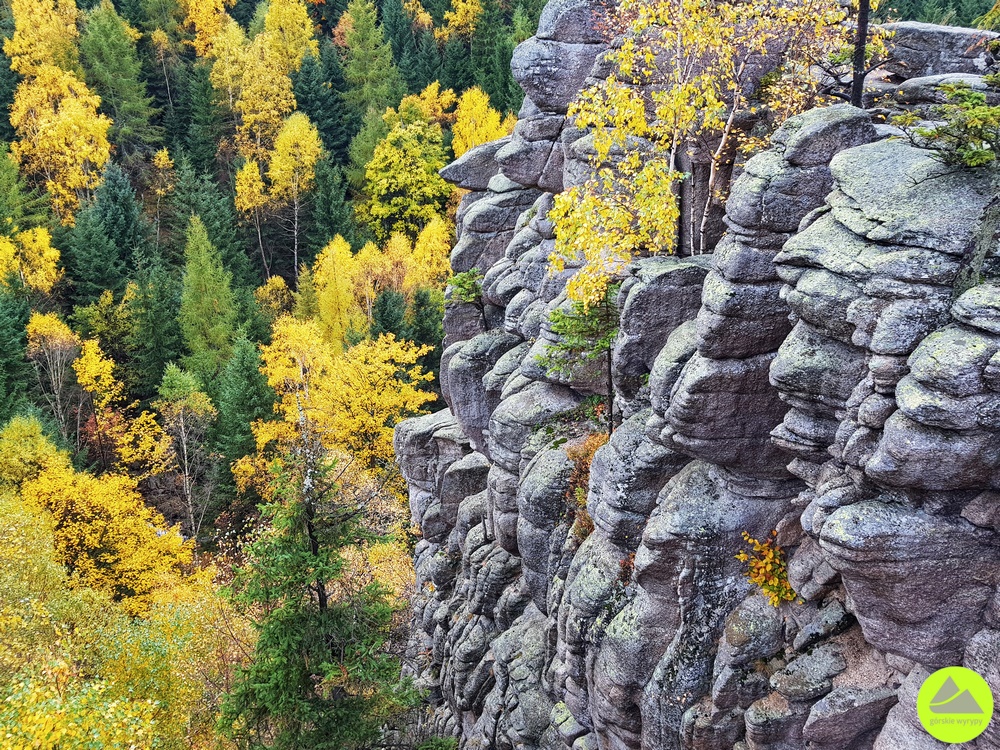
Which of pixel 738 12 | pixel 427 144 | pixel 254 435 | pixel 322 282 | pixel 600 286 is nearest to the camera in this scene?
pixel 738 12

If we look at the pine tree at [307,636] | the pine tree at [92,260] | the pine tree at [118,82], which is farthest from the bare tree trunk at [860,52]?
the pine tree at [118,82]

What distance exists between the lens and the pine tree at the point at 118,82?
205ft

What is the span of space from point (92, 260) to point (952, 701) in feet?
163

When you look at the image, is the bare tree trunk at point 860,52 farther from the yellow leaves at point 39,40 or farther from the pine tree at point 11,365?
the yellow leaves at point 39,40

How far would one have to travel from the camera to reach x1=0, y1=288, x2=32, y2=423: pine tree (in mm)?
40156

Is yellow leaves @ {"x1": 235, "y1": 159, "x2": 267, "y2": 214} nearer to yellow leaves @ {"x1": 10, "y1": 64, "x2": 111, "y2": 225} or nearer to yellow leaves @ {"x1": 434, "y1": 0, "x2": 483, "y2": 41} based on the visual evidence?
yellow leaves @ {"x1": 10, "y1": 64, "x2": 111, "y2": 225}

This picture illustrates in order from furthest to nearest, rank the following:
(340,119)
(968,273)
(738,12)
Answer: (340,119), (738,12), (968,273)

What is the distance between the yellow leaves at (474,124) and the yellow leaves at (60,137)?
2616cm

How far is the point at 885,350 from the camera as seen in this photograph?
10.5 metres

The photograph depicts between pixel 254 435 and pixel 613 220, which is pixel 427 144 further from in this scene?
pixel 613 220

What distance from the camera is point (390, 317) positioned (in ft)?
149

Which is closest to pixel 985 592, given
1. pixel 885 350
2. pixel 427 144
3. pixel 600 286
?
pixel 885 350

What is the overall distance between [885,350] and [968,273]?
4.43ft

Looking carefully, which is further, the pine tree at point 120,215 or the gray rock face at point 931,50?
the pine tree at point 120,215
